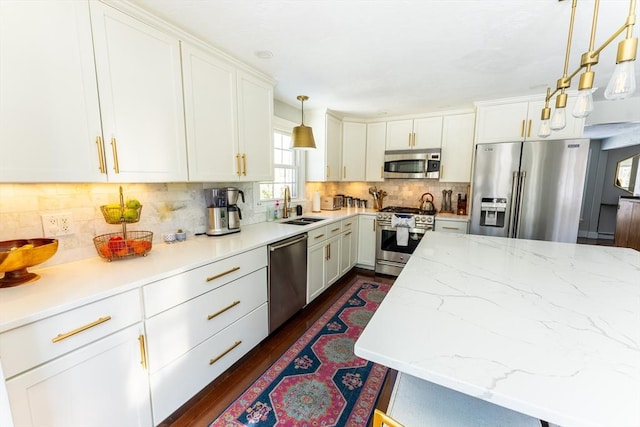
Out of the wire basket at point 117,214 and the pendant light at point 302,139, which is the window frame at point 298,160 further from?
the wire basket at point 117,214

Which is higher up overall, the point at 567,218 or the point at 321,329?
the point at 567,218

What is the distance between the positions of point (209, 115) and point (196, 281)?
117cm

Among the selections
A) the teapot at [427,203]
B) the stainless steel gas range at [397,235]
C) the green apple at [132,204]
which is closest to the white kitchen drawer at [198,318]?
the green apple at [132,204]

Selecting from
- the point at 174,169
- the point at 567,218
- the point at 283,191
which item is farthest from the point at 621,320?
the point at 283,191

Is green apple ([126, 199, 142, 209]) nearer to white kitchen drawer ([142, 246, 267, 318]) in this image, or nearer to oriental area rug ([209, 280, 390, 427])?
white kitchen drawer ([142, 246, 267, 318])

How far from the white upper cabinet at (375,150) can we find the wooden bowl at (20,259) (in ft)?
11.8

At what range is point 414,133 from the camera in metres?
3.78

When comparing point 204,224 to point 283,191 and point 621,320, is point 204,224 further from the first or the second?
point 621,320

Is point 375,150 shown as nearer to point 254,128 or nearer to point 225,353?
point 254,128

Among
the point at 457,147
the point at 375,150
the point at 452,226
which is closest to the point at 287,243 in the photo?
the point at 452,226

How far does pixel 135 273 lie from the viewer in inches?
53.2

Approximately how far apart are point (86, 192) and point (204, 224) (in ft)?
2.76

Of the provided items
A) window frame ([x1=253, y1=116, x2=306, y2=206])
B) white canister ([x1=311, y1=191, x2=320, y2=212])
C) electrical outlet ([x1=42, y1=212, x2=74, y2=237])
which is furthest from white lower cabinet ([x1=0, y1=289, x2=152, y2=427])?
white canister ([x1=311, y1=191, x2=320, y2=212])

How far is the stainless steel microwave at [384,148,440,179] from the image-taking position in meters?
3.62
